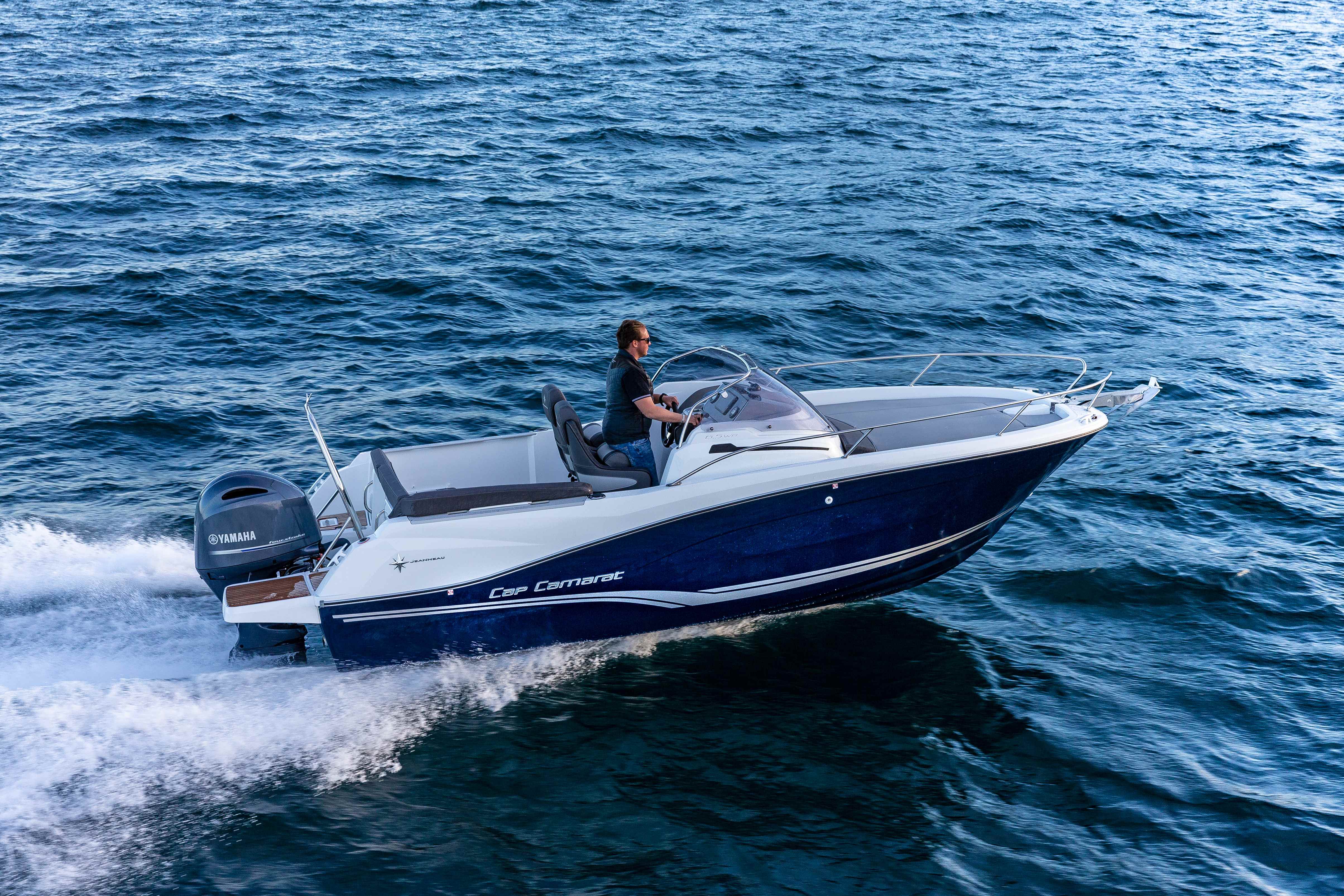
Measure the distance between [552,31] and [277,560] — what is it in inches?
713

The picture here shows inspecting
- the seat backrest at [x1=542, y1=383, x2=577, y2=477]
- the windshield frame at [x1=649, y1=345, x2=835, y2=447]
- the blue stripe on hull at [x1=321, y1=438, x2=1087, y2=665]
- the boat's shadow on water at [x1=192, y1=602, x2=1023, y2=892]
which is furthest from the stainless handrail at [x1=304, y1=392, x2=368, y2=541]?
the windshield frame at [x1=649, y1=345, x2=835, y2=447]

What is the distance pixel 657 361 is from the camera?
9977mm

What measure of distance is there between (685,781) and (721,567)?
3.85 feet

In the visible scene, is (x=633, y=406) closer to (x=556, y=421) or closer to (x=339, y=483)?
(x=556, y=421)

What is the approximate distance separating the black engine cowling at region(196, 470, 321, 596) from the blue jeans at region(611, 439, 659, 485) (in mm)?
1792

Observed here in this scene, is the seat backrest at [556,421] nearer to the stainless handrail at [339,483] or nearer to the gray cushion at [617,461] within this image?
the gray cushion at [617,461]

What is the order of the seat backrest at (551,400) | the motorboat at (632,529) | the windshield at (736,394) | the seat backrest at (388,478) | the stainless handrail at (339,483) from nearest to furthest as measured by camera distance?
the stainless handrail at (339,483) < the motorboat at (632,529) < the seat backrest at (388,478) < the windshield at (736,394) < the seat backrest at (551,400)

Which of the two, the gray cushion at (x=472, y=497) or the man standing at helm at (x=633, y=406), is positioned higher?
the man standing at helm at (x=633, y=406)

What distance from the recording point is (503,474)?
6.77 metres

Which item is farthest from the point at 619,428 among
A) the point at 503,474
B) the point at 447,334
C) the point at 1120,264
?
the point at 1120,264

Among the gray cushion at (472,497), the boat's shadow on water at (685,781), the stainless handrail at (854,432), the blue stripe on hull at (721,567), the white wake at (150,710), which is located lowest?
the boat's shadow on water at (685,781)

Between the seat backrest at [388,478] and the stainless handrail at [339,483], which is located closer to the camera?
the stainless handrail at [339,483]

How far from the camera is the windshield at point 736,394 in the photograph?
6.11 meters

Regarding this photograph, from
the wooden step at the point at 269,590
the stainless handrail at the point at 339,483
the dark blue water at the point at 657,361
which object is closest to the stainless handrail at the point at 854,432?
the dark blue water at the point at 657,361
